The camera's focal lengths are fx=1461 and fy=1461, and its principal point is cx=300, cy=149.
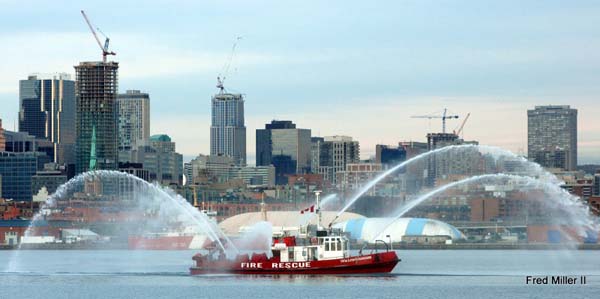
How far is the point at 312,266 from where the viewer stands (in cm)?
11675

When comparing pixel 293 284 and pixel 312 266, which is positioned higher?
pixel 312 266

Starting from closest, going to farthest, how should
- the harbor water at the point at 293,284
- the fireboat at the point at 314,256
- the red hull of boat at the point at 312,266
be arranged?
the harbor water at the point at 293,284 < the fireboat at the point at 314,256 < the red hull of boat at the point at 312,266

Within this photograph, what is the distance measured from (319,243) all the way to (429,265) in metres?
44.6

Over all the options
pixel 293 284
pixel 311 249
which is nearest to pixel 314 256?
pixel 311 249

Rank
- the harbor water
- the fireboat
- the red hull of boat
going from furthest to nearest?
the red hull of boat < the fireboat < the harbor water

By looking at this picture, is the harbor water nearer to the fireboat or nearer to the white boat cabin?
the fireboat

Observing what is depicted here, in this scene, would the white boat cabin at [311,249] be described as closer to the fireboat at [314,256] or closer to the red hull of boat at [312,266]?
the fireboat at [314,256]

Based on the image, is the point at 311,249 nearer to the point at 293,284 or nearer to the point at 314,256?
the point at 314,256

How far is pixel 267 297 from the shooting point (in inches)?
4173

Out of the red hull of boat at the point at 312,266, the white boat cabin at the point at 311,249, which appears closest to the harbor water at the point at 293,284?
the red hull of boat at the point at 312,266

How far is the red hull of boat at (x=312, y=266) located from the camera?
11662 centimetres

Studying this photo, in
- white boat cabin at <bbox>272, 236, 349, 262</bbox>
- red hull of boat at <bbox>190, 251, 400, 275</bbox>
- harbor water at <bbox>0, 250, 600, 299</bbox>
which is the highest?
white boat cabin at <bbox>272, 236, 349, 262</bbox>

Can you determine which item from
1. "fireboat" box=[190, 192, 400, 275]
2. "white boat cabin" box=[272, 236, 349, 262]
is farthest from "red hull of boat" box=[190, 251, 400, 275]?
"white boat cabin" box=[272, 236, 349, 262]

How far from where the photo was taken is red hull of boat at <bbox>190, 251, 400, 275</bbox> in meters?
117
